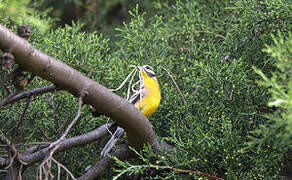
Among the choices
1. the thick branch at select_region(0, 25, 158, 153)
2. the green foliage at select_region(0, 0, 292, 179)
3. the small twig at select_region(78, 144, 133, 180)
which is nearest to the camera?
the thick branch at select_region(0, 25, 158, 153)

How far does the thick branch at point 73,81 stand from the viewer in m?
1.80

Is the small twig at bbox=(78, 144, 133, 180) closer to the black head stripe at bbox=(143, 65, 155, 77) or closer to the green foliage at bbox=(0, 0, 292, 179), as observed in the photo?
the green foliage at bbox=(0, 0, 292, 179)

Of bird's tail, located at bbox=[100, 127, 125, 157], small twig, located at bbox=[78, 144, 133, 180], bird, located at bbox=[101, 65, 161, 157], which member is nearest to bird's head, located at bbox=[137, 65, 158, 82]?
bird, located at bbox=[101, 65, 161, 157]

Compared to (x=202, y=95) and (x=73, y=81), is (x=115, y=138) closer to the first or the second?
(x=202, y=95)

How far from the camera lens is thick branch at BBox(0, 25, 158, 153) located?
1.80 m

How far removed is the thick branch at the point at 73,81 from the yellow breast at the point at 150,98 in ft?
1.54

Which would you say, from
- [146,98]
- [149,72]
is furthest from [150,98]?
[149,72]

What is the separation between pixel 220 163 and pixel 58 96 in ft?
4.46

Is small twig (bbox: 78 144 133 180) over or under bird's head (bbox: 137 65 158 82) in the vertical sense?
under

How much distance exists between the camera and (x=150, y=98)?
110 inches

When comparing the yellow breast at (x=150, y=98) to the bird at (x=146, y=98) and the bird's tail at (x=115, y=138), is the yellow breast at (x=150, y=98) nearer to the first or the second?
the bird at (x=146, y=98)

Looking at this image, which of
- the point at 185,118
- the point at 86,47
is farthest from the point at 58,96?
the point at 185,118

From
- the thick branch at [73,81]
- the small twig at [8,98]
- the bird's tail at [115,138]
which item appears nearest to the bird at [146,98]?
the bird's tail at [115,138]

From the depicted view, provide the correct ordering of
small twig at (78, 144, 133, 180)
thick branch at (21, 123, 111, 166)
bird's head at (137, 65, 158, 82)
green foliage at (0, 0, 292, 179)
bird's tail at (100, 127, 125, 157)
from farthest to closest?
1. bird's head at (137, 65, 158, 82)
2. bird's tail at (100, 127, 125, 157)
3. small twig at (78, 144, 133, 180)
4. thick branch at (21, 123, 111, 166)
5. green foliage at (0, 0, 292, 179)
